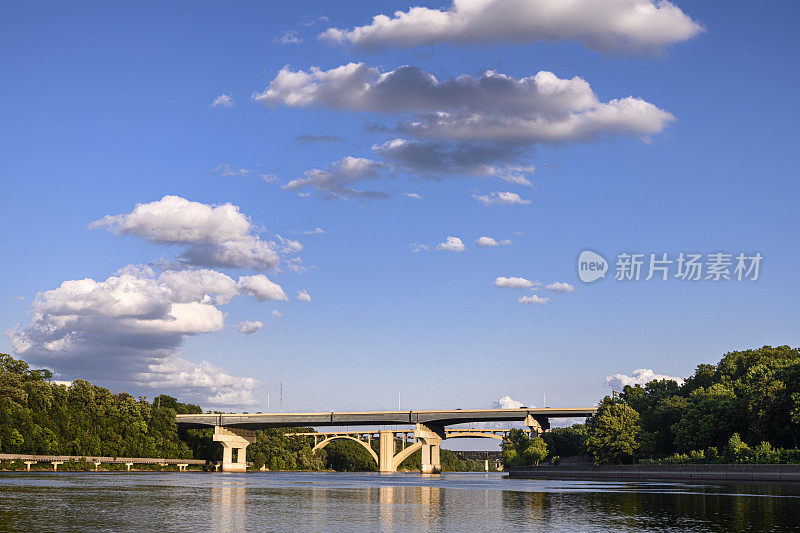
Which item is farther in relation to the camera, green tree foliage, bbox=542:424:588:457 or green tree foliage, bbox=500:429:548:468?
green tree foliage, bbox=542:424:588:457

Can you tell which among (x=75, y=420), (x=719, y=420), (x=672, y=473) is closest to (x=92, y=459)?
(x=75, y=420)

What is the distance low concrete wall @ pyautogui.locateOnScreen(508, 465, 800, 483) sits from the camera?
85688 mm

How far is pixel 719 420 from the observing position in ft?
347

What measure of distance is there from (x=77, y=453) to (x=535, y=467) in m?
85.2

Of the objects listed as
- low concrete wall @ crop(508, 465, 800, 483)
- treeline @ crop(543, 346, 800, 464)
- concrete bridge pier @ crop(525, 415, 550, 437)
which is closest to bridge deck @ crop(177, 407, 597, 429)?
concrete bridge pier @ crop(525, 415, 550, 437)

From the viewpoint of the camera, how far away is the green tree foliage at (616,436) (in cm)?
12412

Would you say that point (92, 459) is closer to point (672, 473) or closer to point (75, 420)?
point (75, 420)

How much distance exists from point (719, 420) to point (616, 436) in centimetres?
2241

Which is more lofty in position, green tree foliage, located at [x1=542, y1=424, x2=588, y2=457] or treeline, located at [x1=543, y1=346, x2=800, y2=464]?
treeline, located at [x1=543, y1=346, x2=800, y2=464]

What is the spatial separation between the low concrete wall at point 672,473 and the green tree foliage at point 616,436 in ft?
8.48

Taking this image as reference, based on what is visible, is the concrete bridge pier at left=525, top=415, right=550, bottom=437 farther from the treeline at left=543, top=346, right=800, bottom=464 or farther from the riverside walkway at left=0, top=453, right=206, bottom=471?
the riverside walkway at left=0, top=453, right=206, bottom=471

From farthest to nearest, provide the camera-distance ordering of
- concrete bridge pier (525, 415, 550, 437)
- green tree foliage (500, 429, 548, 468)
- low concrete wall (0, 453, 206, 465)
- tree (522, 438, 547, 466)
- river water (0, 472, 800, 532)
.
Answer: concrete bridge pier (525, 415, 550, 437)
green tree foliage (500, 429, 548, 468)
tree (522, 438, 547, 466)
low concrete wall (0, 453, 206, 465)
river water (0, 472, 800, 532)

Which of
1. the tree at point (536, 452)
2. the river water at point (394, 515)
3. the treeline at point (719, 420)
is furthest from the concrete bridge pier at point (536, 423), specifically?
the river water at point (394, 515)

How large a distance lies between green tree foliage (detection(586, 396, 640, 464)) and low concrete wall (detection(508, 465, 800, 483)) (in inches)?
102
